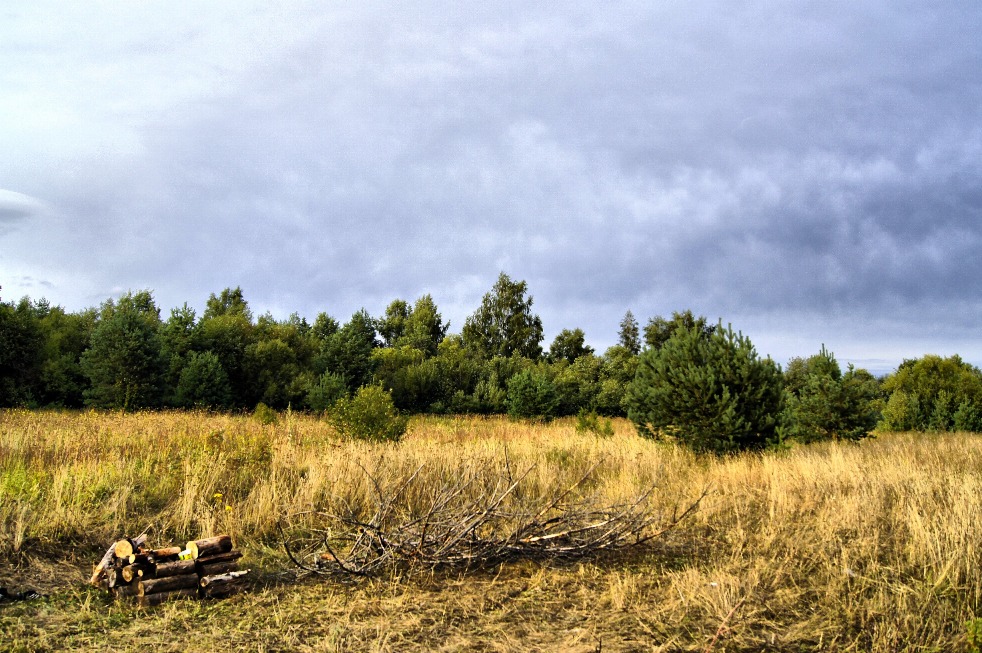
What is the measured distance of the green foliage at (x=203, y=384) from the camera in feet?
91.4

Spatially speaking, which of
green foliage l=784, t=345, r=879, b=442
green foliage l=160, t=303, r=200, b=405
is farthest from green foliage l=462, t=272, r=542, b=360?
green foliage l=784, t=345, r=879, b=442

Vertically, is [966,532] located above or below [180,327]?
below

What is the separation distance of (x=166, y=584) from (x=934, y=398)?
30.9 meters

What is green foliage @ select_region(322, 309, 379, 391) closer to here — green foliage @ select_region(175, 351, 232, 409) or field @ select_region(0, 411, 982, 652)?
green foliage @ select_region(175, 351, 232, 409)

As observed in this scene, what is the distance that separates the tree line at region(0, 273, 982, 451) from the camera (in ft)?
39.9

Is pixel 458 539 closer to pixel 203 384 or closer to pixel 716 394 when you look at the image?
pixel 716 394

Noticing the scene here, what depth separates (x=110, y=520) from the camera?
688 cm

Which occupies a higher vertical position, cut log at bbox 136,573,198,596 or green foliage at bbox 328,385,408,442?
green foliage at bbox 328,385,408,442

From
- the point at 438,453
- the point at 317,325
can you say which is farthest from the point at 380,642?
the point at 317,325

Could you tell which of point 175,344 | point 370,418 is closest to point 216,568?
point 370,418

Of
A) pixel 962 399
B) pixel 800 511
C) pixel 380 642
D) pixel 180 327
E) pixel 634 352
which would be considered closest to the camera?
pixel 380 642

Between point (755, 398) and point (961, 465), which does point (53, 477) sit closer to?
point (755, 398)

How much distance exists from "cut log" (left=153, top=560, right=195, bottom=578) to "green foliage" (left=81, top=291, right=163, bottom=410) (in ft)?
78.9

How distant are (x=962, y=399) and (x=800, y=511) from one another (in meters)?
23.5
